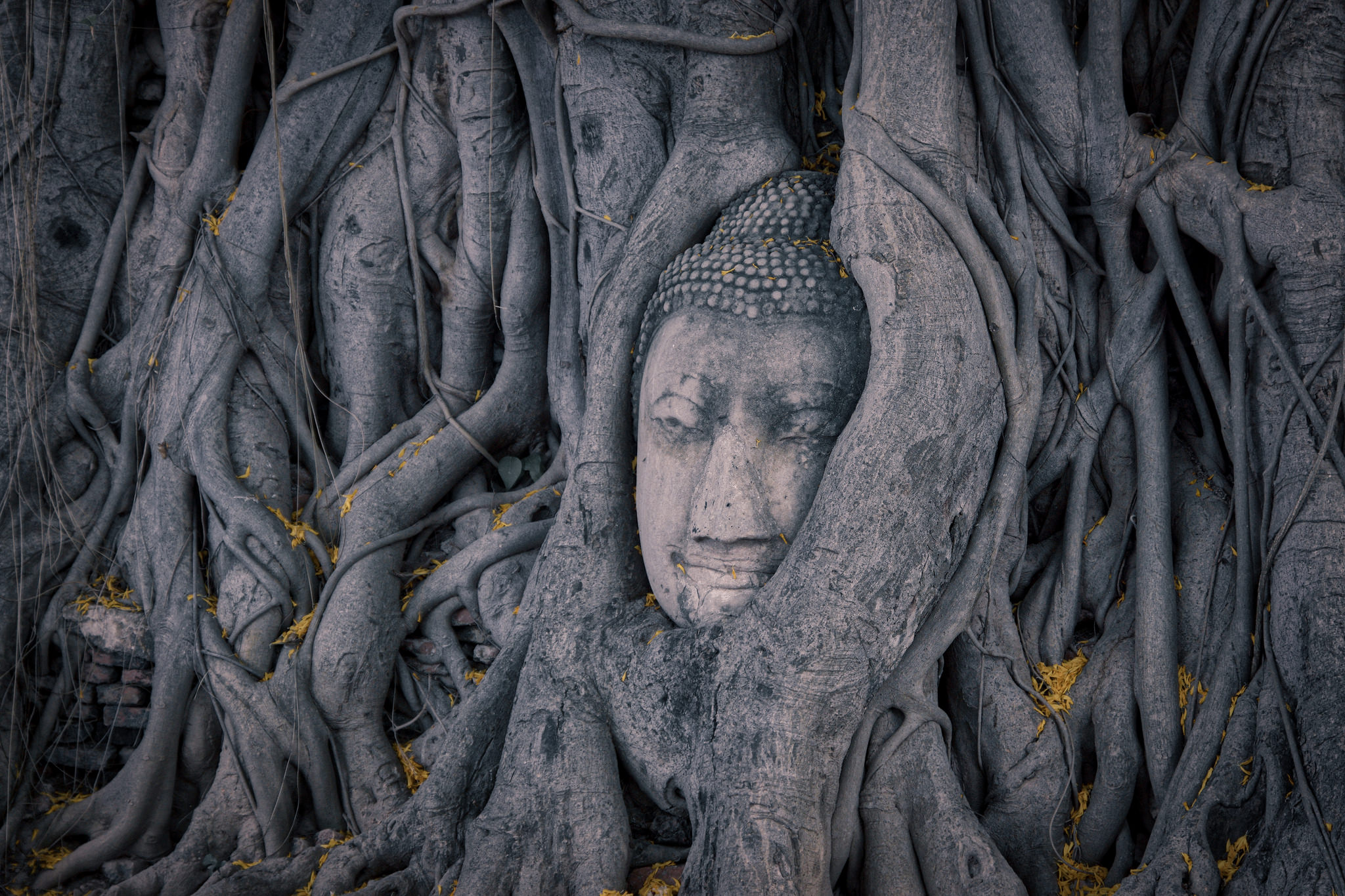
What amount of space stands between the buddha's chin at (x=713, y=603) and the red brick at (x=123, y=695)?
2.08 meters

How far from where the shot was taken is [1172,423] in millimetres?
2553

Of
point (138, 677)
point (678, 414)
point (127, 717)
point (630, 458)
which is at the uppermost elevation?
point (678, 414)

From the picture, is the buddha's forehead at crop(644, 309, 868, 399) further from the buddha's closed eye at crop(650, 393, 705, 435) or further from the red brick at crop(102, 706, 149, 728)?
the red brick at crop(102, 706, 149, 728)

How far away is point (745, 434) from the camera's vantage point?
2252 mm

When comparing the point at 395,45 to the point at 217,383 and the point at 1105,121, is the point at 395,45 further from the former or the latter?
the point at 1105,121

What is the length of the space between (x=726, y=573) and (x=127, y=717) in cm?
226

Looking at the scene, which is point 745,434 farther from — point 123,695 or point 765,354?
point 123,695

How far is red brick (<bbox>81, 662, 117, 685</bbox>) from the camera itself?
3.31m

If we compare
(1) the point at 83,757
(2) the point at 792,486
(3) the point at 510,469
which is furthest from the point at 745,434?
(1) the point at 83,757

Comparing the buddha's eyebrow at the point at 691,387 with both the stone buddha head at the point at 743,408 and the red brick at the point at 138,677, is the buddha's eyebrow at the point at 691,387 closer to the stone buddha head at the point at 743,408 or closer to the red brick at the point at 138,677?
the stone buddha head at the point at 743,408

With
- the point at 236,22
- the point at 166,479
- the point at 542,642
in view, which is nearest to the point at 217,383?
the point at 166,479

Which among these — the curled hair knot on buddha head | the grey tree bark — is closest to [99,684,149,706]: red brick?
the grey tree bark

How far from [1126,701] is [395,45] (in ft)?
9.55

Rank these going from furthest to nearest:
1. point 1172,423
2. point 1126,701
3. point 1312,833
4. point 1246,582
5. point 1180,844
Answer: point 1172,423
point 1126,701
point 1246,582
point 1180,844
point 1312,833
